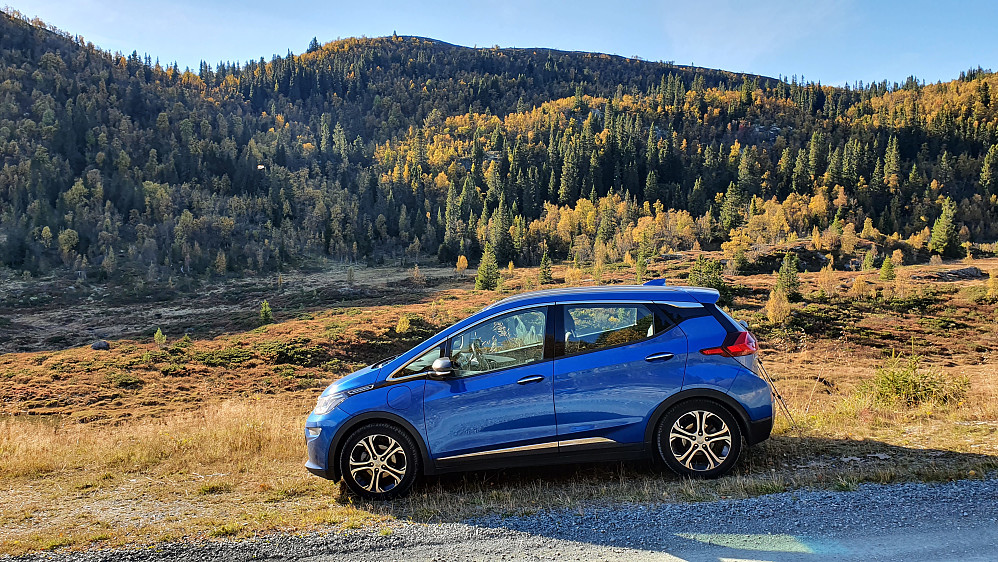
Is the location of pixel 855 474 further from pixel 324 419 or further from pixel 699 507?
pixel 324 419

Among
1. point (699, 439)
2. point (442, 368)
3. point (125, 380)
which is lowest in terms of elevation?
point (125, 380)

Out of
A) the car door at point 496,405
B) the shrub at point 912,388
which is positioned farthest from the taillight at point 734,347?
the shrub at point 912,388

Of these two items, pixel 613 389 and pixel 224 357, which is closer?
pixel 613 389

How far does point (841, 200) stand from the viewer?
126m

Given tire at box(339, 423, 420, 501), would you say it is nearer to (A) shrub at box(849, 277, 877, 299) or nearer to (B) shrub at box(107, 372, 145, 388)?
(B) shrub at box(107, 372, 145, 388)

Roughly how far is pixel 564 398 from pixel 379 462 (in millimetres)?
1947

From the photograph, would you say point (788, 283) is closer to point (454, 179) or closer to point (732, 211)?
point (732, 211)

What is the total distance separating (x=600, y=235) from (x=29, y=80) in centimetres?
15066

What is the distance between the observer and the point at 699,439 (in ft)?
17.4

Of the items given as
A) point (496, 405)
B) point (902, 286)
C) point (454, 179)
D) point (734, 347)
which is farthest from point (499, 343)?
point (454, 179)

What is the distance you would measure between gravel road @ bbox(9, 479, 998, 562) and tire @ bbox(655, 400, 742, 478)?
57 cm

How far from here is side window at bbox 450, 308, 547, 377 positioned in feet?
17.8

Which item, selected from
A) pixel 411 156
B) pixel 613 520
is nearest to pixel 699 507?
pixel 613 520

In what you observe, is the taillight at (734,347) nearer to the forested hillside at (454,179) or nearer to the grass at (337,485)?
the grass at (337,485)
